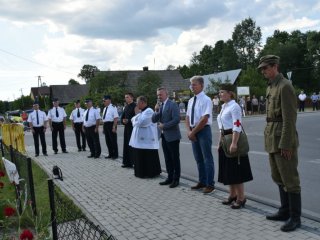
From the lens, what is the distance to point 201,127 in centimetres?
705

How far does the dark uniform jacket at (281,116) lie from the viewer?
4918 millimetres

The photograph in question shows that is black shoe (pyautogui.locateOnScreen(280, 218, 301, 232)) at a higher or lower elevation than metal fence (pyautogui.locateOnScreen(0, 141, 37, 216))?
lower

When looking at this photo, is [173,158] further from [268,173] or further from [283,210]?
[283,210]

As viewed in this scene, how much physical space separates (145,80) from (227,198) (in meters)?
41.5

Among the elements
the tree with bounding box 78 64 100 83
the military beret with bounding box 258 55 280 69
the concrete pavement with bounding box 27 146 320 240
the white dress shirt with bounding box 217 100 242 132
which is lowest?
the concrete pavement with bounding box 27 146 320 240

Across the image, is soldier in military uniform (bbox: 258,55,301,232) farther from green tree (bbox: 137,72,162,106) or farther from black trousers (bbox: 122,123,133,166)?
green tree (bbox: 137,72,162,106)

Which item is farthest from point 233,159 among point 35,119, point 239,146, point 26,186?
point 35,119

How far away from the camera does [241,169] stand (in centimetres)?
608

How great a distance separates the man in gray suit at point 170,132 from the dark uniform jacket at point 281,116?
290 cm

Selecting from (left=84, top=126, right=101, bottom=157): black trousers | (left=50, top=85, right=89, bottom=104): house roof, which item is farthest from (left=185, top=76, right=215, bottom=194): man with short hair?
(left=50, top=85, right=89, bottom=104): house roof

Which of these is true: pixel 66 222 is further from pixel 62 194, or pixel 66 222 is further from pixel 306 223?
pixel 62 194

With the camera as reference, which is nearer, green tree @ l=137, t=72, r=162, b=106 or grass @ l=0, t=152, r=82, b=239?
grass @ l=0, t=152, r=82, b=239

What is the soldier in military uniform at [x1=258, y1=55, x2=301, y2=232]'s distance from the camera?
4.93 meters

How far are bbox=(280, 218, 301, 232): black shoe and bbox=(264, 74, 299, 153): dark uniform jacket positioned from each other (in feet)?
2.87
